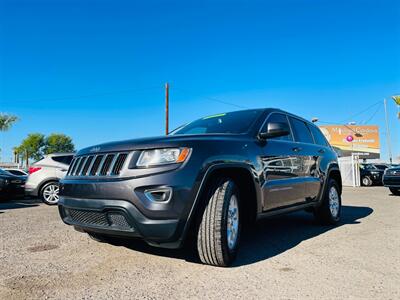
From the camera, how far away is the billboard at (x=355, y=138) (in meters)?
40.1

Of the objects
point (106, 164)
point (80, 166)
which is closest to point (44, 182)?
point (80, 166)

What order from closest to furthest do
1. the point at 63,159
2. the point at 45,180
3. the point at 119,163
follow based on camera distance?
the point at 119,163 → the point at 45,180 → the point at 63,159

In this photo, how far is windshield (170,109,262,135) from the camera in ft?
12.6

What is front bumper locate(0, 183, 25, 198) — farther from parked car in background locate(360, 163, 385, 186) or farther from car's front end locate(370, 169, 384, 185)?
car's front end locate(370, 169, 384, 185)

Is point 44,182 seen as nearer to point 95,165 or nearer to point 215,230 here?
point 95,165

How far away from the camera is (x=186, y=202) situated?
271 cm

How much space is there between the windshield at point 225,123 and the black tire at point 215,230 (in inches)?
40.3

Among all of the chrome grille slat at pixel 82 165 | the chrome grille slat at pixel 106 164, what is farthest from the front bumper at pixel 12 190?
the chrome grille slat at pixel 106 164

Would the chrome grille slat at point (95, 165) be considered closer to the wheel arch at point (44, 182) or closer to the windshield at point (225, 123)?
the windshield at point (225, 123)

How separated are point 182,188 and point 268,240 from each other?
78.8 inches

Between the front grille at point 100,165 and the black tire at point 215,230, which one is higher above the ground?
the front grille at point 100,165

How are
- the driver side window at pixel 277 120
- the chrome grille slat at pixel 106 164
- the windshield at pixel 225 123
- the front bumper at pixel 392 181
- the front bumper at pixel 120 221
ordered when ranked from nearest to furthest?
the front bumper at pixel 120 221 < the chrome grille slat at pixel 106 164 < the windshield at pixel 225 123 < the driver side window at pixel 277 120 < the front bumper at pixel 392 181

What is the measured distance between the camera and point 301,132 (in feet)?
16.6

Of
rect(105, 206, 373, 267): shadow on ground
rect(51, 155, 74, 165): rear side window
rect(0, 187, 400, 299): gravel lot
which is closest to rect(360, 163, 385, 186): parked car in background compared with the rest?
rect(105, 206, 373, 267): shadow on ground
